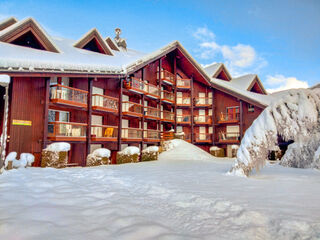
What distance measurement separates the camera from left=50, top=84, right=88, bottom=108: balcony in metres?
14.4

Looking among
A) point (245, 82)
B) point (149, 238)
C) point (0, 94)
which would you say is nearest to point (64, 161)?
point (0, 94)

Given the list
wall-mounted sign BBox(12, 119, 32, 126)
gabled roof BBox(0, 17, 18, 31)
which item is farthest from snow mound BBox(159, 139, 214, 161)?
gabled roof BBox(0, 17, 18, 31)

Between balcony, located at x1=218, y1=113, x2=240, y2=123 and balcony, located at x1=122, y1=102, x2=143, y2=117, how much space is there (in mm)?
11548

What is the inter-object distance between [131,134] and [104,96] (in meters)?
4.61

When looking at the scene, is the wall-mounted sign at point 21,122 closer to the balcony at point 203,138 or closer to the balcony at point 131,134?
the balcony at point 131,134

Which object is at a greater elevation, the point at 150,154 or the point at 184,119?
the point at 184,119

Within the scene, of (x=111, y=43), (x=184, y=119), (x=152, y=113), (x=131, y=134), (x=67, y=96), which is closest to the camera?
(x=67, y=96)

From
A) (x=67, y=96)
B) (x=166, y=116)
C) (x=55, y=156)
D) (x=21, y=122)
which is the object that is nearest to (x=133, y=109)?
(x=166, y=116)

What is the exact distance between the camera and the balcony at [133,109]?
20.1 metres

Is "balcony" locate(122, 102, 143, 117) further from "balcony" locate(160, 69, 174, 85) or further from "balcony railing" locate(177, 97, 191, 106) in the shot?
"balcony railing" locate(177, 97, 191, 106)

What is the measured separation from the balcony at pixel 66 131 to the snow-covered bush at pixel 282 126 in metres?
10.9

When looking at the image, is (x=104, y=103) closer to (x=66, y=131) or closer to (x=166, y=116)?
(x=66, y=131)

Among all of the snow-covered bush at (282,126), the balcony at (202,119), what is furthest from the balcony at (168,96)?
the snow-covered bush at (282,126)

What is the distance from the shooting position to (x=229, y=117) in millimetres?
27609
